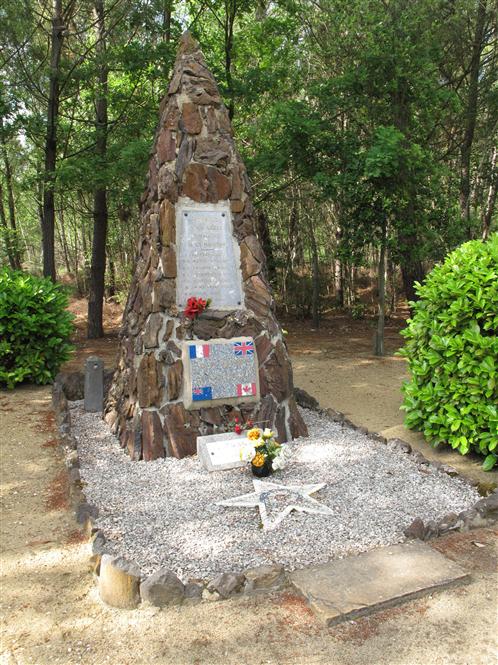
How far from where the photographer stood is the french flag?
5137 millimetres

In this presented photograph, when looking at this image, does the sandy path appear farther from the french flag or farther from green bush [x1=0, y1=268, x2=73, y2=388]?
green bush [x1=0, y1=268, x2=73, y2=388]

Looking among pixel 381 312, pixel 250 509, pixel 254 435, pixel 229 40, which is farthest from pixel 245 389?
pixel 229 40

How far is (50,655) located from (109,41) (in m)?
12.9

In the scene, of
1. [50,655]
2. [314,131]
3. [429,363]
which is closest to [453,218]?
[314,131]

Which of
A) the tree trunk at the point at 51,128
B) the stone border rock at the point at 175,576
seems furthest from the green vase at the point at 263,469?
the tree trunk at the point at 51,128

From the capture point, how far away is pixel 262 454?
4488 millimetres

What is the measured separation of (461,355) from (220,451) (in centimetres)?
242

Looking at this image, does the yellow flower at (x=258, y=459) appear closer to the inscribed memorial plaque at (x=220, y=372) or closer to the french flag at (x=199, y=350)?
the inscribed memorial plaque at (x=220, y=372)

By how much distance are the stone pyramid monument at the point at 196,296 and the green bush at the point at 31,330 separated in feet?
10.4

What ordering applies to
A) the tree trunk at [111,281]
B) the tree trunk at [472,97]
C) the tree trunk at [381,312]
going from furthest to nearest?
the tree trunk at [111,281] < the tree trunk at [472,97] < the tree trunk at [381,312]

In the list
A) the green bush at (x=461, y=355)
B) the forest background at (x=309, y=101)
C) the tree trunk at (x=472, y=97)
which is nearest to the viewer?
the green bush at (x=461, y=355)

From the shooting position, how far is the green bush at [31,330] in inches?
320

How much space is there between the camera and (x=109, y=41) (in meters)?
12.2

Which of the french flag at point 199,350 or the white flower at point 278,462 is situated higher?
the french flag at point 199,350
